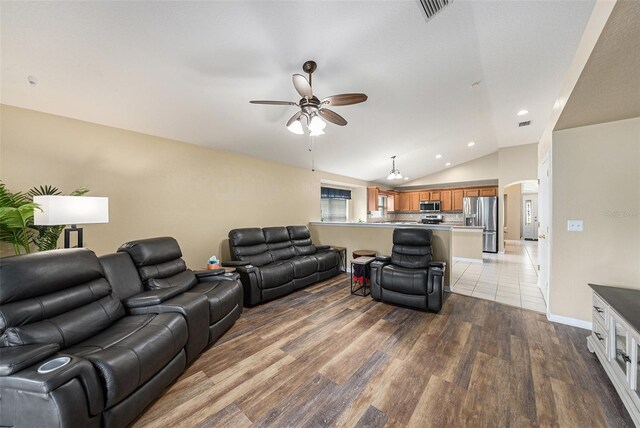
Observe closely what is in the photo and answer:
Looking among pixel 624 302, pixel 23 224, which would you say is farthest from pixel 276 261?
pixel 624 302

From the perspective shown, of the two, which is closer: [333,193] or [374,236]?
[374,236]

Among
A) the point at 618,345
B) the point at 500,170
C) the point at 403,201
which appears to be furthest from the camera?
the point at 403,201

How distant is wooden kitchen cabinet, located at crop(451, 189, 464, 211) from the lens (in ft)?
26.1

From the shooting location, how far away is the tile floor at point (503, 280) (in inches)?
138

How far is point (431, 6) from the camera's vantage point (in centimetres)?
192

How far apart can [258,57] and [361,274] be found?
3285 mm

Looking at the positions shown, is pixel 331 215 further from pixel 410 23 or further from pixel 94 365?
pixel 94 365

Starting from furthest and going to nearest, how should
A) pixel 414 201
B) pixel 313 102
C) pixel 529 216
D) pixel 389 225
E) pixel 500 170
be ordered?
pixel 529 216 < pixel 414 201 < pixel 500 170 < pixel 389 225 < pixel 313 102

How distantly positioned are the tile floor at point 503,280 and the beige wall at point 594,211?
708 mm

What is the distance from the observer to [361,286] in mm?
4016

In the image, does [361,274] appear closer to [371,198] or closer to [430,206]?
[371,198]

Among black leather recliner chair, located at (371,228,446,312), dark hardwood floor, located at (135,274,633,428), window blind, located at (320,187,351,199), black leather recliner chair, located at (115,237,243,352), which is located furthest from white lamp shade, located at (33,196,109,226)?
window blind, located at (320,187,351,199)

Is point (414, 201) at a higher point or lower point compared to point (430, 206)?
higher

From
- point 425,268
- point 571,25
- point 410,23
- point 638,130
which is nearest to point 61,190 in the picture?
point 410,23
